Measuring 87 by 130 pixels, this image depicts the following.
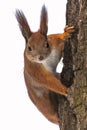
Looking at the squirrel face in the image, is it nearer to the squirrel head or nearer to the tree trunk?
the squirrel head

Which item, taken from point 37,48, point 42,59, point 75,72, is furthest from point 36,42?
point 75,72

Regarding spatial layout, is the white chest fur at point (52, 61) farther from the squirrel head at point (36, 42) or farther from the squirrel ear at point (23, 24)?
the squirrel ear at point (23, 24)

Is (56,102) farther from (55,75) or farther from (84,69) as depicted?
(84,69)

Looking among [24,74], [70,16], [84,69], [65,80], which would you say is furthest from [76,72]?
[24,74]

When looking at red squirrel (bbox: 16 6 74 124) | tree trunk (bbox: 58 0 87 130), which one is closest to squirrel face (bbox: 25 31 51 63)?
red squirrel (bbox: 16 6 74 124)

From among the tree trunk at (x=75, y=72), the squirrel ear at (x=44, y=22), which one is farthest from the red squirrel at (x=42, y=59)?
the tree trunk at (x=75, y=72)

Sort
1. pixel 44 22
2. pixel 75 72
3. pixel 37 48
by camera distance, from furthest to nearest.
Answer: pixel 37 48
pixel 44 22
pixel 75 72

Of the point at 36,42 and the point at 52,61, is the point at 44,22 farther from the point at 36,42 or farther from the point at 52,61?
the point at 52,61
